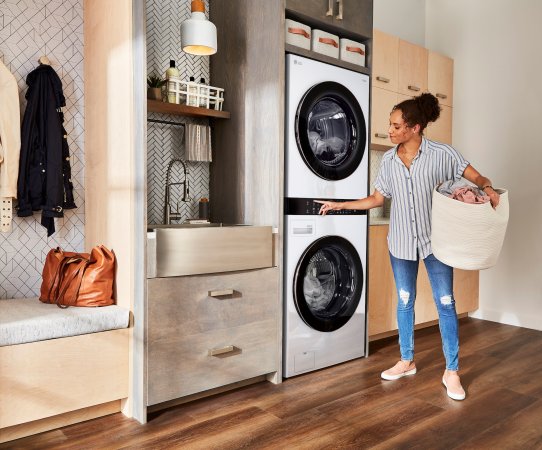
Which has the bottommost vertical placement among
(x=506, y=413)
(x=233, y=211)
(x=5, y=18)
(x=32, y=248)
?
(x=506, y=413)

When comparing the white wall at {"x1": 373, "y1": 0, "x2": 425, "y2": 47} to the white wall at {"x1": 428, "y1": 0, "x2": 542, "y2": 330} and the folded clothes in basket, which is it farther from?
the folded clothes in basket

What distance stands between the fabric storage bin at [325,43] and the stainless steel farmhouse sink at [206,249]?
3.50 feet

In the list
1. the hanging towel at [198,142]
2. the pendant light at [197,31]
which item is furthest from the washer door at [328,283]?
the pendant light at [197,31]

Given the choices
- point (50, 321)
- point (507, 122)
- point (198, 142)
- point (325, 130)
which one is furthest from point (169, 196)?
point (507, 122)

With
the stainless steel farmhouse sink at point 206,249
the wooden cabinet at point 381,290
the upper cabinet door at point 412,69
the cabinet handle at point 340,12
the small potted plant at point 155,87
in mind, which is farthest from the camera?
the upper cabinet door at point 412,69

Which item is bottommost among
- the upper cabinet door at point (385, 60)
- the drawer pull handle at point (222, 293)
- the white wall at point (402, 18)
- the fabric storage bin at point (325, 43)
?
the drawer pull handle at point (222, 293)

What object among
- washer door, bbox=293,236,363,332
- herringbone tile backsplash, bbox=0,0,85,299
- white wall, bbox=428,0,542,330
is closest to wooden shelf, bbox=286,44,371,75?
washer door, bbox=293,236,363,332

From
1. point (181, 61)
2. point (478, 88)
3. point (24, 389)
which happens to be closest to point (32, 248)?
point (24, 389)

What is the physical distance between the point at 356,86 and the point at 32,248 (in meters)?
2.00

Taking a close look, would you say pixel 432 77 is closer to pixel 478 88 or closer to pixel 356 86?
pixel 478 88

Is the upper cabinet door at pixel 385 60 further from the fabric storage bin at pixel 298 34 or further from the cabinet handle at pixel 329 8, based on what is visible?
the fabric storage bin at pixel 298 34

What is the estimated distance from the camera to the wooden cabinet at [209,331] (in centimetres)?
216

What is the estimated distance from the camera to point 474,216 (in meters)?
2.22

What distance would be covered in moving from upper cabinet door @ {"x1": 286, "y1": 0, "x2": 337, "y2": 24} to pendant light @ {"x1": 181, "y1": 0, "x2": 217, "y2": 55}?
434 millimetres
